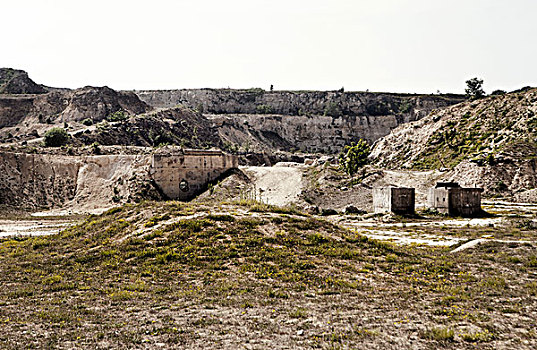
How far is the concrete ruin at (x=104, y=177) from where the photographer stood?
1790 inches

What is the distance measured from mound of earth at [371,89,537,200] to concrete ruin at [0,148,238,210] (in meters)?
24.6

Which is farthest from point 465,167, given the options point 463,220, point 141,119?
point 141,119

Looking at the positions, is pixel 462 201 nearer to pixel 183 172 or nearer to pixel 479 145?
pixel 479 145

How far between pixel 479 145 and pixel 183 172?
1330 inches

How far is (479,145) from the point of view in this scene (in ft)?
169

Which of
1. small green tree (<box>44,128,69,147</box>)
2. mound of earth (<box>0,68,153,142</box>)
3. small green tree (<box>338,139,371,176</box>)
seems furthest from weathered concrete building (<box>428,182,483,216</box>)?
mound of earth (<box>0,68,153,142</box>)

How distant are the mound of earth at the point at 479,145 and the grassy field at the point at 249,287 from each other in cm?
2536

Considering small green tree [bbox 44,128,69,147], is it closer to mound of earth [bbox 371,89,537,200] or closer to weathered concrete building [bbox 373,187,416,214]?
mound of earth [bbox 371,89,537,200]

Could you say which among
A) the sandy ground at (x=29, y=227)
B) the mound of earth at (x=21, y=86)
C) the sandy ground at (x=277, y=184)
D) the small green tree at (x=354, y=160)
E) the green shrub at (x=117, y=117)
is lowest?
the sandy ground at (x=29, y=227)

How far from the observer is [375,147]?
71.4 metres

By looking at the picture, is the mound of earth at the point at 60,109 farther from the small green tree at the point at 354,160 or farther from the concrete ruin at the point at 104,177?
the small green tree at the point at 354,160

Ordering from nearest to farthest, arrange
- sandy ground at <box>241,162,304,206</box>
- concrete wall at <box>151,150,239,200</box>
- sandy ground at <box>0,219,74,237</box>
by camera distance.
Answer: sandy ground at <box>0,219,74,237</box>, sandy ground at <box>241,162,304,206</box>, concrete wall at <box>151,150,239,200</box>

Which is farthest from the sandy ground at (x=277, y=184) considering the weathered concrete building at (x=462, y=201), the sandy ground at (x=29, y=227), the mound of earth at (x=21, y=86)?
the mound of earth at (x=21, y=86)

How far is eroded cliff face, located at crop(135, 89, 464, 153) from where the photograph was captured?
110 m
